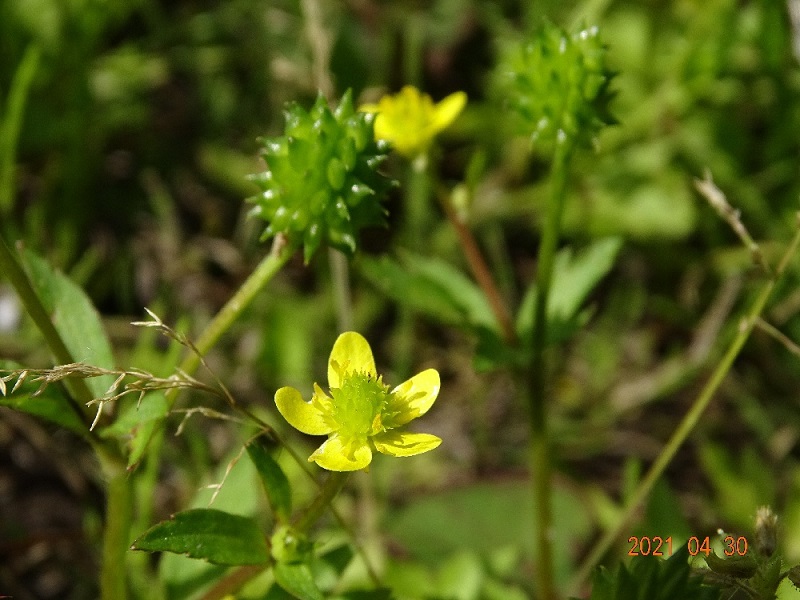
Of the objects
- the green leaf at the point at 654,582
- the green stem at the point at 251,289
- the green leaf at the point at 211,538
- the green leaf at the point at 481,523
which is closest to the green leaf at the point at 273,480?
the green leaf at the point at 211,538

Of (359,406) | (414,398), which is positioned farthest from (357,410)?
(414,398)

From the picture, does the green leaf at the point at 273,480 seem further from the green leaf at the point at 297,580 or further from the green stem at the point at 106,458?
A: the green stem at the point at 106,458

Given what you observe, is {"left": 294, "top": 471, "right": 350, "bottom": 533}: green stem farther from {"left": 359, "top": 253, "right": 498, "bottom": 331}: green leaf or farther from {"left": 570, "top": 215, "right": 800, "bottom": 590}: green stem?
{"left": 570, "top": 215, "right": 800, "bottom": 590}: green stem

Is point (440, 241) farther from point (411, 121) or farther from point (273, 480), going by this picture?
point (273, 480)

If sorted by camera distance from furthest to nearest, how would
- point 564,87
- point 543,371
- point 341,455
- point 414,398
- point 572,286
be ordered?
point 572,286 → point 543,371 → point 564,87 → point 414,398 → point 341,455

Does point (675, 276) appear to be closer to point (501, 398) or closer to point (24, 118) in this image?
point (501, 398)

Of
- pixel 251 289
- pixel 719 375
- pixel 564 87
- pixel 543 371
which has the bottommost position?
pixel 543 371

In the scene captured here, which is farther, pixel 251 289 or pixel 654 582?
pixel 251 289
